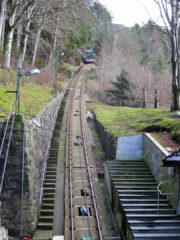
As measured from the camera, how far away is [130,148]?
18656 millimetres

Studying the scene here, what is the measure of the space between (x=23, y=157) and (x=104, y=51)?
4154cm

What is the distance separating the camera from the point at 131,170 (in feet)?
56.1

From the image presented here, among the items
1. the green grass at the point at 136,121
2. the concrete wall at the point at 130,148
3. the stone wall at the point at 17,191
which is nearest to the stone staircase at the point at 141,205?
the concrete wall at the point at 130,148

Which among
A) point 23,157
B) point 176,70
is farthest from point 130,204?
point 176,70

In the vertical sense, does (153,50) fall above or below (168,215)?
above

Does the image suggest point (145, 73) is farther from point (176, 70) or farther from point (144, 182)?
point (144, 182)

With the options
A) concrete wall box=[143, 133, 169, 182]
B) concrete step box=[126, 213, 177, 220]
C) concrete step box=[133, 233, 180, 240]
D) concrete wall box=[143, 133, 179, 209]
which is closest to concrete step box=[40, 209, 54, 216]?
concrete step box=[126, 213, 177, 220]

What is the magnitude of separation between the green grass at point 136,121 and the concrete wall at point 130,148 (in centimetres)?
81

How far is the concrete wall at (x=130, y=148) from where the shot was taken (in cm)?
1850

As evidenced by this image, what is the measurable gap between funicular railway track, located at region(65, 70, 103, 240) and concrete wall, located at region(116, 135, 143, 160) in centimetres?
232

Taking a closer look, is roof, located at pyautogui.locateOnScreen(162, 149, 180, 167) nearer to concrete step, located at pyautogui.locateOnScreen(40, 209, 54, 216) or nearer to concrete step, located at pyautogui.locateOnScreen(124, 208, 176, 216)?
concrete step, located at pyautogui.locateOnScreen(124, 208, 176, 216)

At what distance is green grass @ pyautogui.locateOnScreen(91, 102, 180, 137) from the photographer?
19.3 metres

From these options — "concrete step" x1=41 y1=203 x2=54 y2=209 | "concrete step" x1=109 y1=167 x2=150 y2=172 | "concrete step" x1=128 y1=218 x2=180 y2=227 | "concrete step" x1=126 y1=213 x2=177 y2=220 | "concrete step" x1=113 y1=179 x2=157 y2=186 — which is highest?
"concrete step" x1=109 y1=167 x2=150 y2=172

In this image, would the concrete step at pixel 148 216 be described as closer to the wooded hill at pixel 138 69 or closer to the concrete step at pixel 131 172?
the concrete step at pixel 131 172
